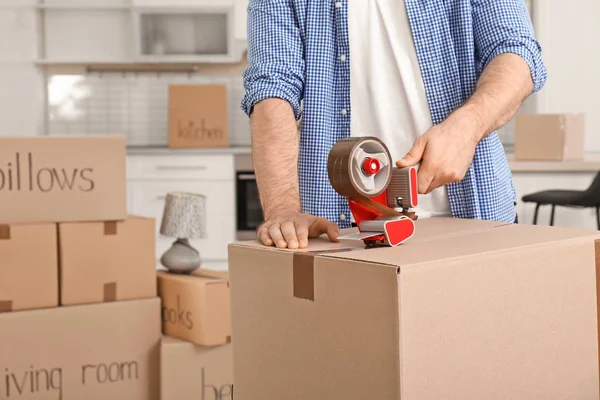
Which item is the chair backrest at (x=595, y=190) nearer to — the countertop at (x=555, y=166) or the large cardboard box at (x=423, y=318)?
the countertop at (x=555, y=166)

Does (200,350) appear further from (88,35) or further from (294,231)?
(88,35)

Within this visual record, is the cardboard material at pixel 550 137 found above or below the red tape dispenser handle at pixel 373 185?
above

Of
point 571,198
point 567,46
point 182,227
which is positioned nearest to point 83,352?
point 182,227

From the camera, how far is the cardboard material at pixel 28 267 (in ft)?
7.13

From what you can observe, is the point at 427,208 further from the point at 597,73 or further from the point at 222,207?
the point at 597,73

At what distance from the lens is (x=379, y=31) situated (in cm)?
137

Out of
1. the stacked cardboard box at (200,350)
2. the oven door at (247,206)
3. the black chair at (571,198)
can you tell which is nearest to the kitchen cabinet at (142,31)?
the oven door at (247,206)

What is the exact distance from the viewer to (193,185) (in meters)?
4.64

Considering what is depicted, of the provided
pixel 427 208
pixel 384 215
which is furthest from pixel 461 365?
pixel 427 208

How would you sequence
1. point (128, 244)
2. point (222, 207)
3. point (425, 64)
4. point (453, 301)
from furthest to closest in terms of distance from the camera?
point (222, 207), point (128, 244), point (425, 64), point (453, 301)

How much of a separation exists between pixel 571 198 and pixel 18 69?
320 cm

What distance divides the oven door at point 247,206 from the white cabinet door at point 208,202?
46 mm

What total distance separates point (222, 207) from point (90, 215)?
2.40 metres

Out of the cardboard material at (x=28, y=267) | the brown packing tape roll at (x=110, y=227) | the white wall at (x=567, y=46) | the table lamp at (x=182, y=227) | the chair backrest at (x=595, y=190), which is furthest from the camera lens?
the white wall at (x=567, y=46)
